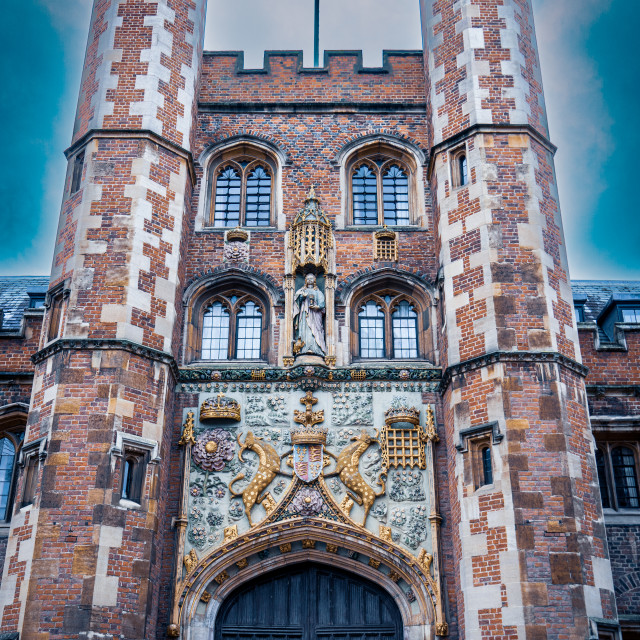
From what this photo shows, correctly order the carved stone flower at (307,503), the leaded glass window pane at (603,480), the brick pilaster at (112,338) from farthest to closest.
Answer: the leaded glass window pane at (603,480) → the carved stone flower at (307,503) → the brick pilaster at (112,338)

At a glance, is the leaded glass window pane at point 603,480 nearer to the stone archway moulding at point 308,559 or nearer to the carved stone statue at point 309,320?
the stone archway moulding at point 308,559

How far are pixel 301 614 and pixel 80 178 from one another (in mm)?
8767

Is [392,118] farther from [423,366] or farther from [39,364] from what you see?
[39,364]

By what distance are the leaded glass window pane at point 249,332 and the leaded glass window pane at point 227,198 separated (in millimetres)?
1991

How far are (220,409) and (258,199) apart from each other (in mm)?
5034

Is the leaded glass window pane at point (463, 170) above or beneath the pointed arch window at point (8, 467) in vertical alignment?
above

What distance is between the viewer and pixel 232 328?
57.8 ft

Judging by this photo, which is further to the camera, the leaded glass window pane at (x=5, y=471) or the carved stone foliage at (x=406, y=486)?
the leaded glass window pane at (x=5, y=471)

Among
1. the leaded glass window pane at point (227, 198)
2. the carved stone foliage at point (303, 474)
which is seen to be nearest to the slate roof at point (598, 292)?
the carved stone foliage at point (303, 474)

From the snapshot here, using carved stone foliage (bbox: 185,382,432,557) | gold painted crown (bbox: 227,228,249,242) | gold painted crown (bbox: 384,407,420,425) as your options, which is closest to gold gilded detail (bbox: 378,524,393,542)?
carved stone foliage (bbox: 185,382,432,557)

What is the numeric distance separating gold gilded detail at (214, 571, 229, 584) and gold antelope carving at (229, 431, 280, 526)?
875mm

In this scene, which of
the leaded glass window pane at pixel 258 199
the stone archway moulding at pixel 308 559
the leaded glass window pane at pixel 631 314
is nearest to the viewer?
the stone archway moulding at pixel 308 559

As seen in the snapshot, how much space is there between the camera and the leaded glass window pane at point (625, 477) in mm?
16609

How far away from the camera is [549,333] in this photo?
50.5ft
